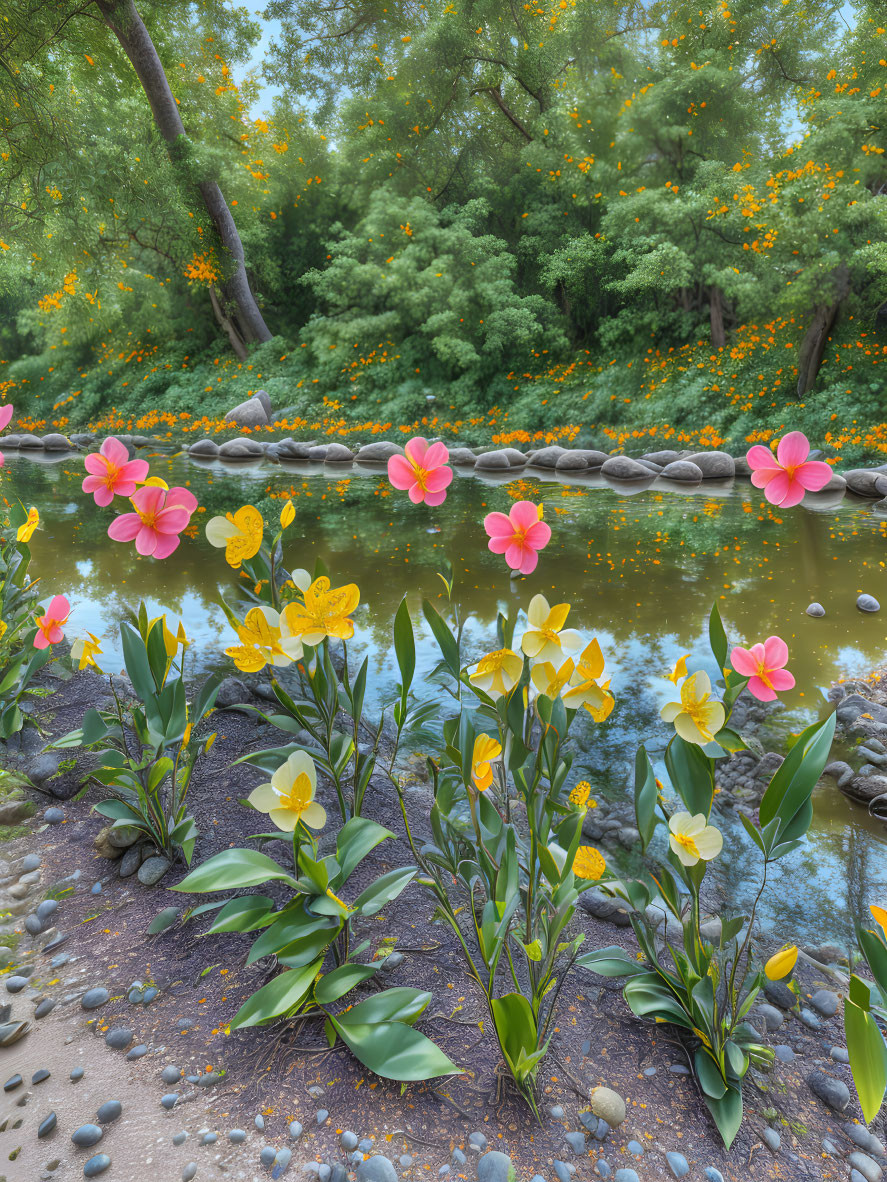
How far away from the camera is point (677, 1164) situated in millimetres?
869

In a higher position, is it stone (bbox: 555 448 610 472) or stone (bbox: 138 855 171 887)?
stone (bbox: 555 448 610 472)

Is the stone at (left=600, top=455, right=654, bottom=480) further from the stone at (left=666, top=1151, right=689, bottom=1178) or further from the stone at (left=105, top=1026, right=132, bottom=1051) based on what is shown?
the stone at (left=105, top=1026, right=132, bottom=1051)

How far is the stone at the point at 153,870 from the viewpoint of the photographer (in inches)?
54.9

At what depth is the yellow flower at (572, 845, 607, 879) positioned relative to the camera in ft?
3.49

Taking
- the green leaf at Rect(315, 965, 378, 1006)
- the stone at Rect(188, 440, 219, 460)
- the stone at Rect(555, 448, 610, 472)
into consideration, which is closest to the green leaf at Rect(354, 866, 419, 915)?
the green leaf at Rect(315, 965, 378, 1006)

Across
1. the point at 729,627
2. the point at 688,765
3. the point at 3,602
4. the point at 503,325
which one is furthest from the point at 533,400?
the point at 688,765

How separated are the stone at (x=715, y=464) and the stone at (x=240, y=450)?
527cm

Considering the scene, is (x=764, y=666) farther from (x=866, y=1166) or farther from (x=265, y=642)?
(x=265, y=642)

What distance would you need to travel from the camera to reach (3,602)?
7.09ft

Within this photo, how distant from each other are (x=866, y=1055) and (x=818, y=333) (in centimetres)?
695

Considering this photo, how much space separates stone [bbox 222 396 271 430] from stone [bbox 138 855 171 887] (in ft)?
28.5

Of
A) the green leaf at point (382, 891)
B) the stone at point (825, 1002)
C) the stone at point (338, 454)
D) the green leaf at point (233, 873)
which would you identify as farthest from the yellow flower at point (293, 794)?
the stone at point (338, 454)

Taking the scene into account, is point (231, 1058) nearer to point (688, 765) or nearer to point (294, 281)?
point (688, 765)

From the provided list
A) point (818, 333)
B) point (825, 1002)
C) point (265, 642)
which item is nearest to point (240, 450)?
point (818, 333)
